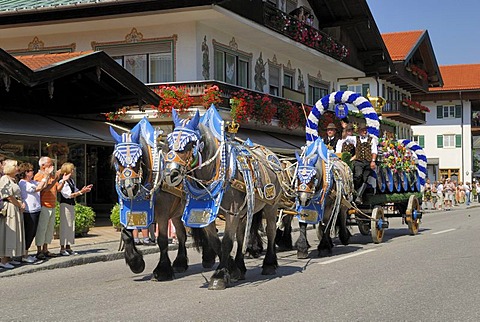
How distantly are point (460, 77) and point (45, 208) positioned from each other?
55.7m

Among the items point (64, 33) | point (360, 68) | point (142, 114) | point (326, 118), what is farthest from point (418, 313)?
point (360, 68)

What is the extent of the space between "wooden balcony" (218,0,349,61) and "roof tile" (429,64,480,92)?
98.3ft

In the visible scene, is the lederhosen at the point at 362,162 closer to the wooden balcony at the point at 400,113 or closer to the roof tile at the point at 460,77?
the wooden balcony at the point at 400,113

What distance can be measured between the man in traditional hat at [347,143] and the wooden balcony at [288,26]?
8151 millimetres

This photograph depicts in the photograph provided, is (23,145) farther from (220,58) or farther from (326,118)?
(326,118)

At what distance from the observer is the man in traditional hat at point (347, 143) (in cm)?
1480

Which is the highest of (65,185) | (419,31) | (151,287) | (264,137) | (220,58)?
(419,31)

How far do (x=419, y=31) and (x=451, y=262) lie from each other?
42.9 m

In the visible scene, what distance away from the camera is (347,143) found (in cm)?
1484

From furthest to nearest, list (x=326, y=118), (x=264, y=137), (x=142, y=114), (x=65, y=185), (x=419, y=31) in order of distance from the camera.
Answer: (x=419, y=31) < (x=326, y=118) < (x=264, y=137) < (x=142, y=114) < (x=65, y=185)

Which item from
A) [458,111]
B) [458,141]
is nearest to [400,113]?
[458,141]

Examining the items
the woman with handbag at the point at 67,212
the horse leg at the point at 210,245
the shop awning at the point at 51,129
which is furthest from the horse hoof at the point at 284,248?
the shop awning at the point at 51,129

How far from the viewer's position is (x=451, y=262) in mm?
11523

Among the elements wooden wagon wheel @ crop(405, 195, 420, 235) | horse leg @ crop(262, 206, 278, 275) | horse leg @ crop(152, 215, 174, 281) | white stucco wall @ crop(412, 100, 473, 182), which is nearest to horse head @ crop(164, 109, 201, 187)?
horse leg @ crop(152, 215, 174, 281)
